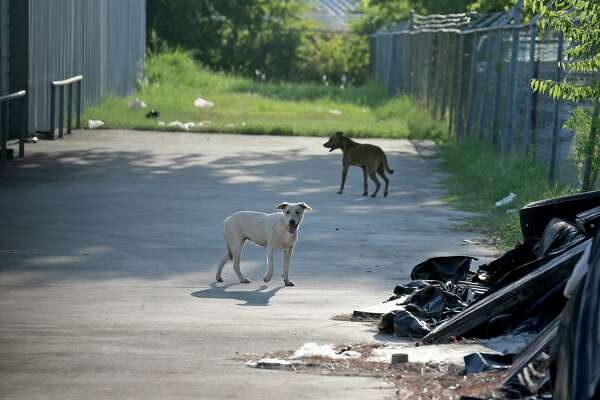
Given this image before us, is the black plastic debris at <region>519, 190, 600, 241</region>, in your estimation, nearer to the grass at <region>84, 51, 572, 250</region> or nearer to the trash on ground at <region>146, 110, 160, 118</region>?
the grass at <region>84, 51, 572, 250</region>

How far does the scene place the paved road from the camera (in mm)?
7676

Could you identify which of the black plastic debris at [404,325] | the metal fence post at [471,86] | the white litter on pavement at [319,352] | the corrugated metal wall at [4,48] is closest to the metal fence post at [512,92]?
the metal fence post at [471,86]

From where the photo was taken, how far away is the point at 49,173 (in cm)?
1984

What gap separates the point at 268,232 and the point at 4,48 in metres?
14.0

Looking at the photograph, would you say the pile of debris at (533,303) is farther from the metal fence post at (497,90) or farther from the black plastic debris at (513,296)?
the metal fence post at (497,90)

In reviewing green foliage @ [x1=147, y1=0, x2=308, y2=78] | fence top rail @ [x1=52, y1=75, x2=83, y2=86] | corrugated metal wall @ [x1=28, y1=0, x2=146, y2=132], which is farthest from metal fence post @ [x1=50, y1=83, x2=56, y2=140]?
green foliage @ [x1=147, y1=0, x2=308, y2=78]

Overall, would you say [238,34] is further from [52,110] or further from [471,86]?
[471,86]

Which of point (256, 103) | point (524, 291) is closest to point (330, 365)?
point (524, 291)

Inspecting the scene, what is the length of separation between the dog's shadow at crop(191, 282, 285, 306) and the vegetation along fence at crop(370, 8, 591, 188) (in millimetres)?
4509

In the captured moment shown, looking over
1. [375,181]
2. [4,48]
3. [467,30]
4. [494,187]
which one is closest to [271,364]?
[494,187]

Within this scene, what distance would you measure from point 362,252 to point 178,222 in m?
2.71

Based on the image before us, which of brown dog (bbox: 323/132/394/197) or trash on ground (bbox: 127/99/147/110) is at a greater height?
brown dog (bbox: 323/132/394/197)

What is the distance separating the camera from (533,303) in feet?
28.4

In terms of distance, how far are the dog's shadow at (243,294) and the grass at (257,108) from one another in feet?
55.7
